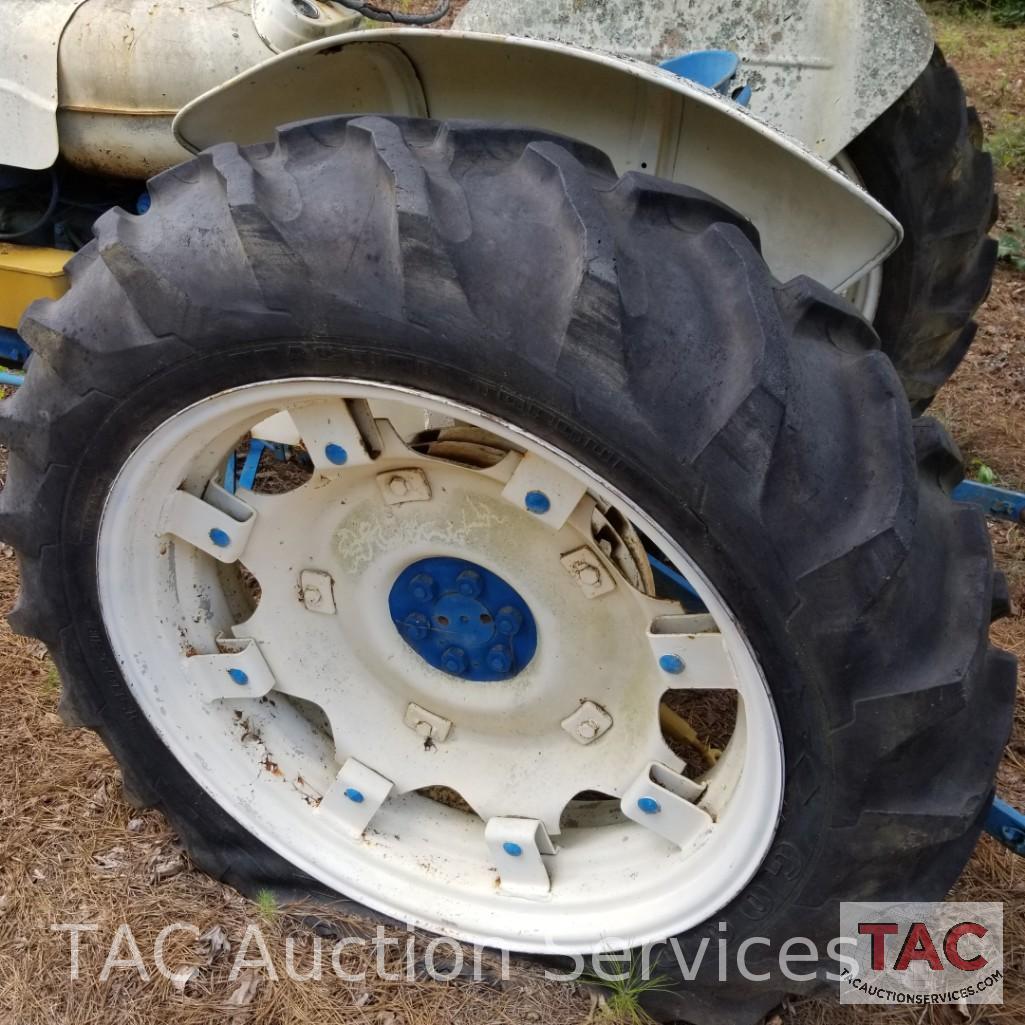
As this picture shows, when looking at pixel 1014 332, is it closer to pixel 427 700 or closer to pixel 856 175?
pixel 856 175

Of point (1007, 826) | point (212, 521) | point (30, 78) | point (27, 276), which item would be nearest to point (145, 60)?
point (30, 78)

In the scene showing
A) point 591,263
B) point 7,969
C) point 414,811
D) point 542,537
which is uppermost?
point 591,263

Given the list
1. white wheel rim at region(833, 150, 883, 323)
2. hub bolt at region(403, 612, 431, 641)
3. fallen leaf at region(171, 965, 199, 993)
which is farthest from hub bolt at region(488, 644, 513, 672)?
white wheel rim at region(833, 150, 883, 323)

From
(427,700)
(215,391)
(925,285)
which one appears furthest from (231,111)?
(925,285)

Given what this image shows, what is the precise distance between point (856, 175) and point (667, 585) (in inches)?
35.5

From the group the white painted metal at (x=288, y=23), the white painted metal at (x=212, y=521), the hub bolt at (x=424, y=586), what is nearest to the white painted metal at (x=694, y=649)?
the hub bolt at (x=424, y=586)

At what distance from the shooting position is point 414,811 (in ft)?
5.95

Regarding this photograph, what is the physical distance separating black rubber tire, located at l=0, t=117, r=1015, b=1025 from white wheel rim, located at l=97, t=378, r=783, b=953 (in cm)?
9

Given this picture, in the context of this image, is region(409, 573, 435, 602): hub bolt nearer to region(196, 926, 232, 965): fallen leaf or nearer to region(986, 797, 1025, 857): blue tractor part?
region(196, 926, 232, 965): fallen leaf

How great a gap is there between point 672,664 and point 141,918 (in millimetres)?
1114

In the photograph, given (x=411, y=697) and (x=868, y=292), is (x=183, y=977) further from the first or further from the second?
(x=868, y=292)

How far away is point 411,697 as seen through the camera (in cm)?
174

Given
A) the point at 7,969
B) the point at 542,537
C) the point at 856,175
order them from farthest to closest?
the point at 856,175 → the point at 7,969 → the point at 542,537

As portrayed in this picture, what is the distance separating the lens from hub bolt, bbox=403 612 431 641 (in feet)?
5.34
